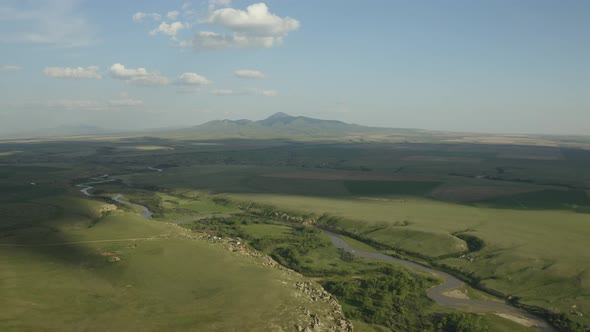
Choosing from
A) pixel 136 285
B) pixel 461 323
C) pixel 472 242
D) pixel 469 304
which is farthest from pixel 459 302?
pixel 136 285

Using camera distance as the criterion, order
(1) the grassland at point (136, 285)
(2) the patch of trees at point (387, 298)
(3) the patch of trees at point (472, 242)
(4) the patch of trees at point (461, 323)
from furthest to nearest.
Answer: (3) the patch of trees at point (472, 242) < (2) the patch of trees at point (387, 298) < (4) the patch of trees at point (461, 323) < (1) the grassland at point (136, 285)

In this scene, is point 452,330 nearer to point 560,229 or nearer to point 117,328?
point 117,328

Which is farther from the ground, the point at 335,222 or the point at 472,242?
the point at 472,242

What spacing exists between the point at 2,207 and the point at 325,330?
8001cm

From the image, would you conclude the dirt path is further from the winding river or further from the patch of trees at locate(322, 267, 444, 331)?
the patch of trees at locate(322, 267, 444, 331)

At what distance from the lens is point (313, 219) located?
85125 mm

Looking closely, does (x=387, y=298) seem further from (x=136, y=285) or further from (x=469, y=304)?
(x=136, y=285)

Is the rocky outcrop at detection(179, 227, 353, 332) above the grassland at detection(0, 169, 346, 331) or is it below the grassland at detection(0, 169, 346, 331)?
below

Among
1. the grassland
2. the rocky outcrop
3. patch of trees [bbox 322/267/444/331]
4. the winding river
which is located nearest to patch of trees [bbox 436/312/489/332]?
patch of trees [bbox 322/267/444/331]

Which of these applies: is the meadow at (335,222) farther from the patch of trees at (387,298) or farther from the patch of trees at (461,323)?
the patch of trees at (387,298)

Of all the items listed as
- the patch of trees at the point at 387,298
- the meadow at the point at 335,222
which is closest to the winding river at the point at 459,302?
the patch of trees at the point at 387,298

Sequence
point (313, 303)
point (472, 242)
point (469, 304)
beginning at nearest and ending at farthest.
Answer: point (313, 303)
point (469, 304)
point (472, 242)

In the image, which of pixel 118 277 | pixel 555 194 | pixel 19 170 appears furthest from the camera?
pixel 19 170

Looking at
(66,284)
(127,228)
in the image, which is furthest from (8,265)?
(127,228)
